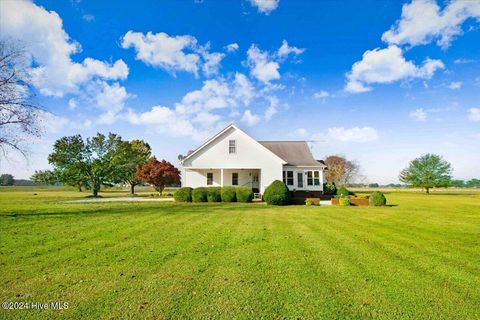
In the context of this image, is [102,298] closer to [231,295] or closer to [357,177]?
[231,295]

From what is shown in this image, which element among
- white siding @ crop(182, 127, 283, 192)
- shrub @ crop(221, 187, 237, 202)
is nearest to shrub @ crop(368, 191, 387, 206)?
white siding @ crop(182, 127, 283, 192)

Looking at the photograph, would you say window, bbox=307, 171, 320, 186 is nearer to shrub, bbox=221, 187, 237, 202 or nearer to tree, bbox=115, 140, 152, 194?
shrub, bbox=221, 187, 237, 202

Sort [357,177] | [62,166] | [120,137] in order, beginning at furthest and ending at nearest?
[357,177] < [120,137] < [62,166]

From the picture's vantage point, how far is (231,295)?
189 inches

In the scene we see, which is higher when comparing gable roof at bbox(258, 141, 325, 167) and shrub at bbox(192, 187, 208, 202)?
gable roof at bbox(258, 141, 325, 167)

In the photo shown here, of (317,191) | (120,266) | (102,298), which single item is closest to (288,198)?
(317,191)

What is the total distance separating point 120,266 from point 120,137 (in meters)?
42.8

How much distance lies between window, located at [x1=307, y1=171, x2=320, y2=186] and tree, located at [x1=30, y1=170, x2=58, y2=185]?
36.2m

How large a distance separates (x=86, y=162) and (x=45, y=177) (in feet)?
23.5

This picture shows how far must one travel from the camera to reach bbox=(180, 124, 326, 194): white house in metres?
28.3

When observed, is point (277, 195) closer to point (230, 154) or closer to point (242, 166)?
point (242, 166)

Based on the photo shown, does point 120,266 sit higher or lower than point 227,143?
lower

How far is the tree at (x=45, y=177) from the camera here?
41156 mm

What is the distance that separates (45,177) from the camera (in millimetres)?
41875
